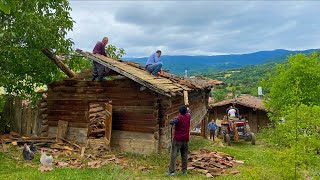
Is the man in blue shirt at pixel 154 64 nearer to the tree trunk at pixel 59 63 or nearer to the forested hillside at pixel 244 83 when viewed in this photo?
the tree trunk at pixel 59 63

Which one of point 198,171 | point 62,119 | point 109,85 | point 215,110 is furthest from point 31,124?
point 215,110

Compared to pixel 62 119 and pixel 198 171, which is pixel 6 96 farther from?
pixel 198 171

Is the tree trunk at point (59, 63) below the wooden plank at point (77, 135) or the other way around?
the other way around

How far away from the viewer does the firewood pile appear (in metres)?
10.2

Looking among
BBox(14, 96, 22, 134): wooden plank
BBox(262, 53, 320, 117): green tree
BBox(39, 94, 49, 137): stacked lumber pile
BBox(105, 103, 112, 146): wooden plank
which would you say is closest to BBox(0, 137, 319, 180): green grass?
BBox(105, 103, 112, 146): wooden plank

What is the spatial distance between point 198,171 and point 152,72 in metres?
5.05

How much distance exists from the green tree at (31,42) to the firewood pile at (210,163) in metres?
7.87

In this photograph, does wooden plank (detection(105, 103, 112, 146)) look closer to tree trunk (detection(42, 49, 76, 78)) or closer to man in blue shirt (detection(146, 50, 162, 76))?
man in blue shirt (detection(146, 50, 162, 76))

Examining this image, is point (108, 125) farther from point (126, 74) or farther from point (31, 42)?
point (31, 42)

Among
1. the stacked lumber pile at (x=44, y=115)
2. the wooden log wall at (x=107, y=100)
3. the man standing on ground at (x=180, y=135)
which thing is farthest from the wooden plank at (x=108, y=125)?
the stacked lumber pile at (x=44, y=115)

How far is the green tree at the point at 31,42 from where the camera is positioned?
12336 mm

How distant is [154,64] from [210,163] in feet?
16.3

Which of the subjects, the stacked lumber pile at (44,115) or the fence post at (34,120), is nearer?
the stacked lumber pile at (44,115)

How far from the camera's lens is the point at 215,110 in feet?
123
